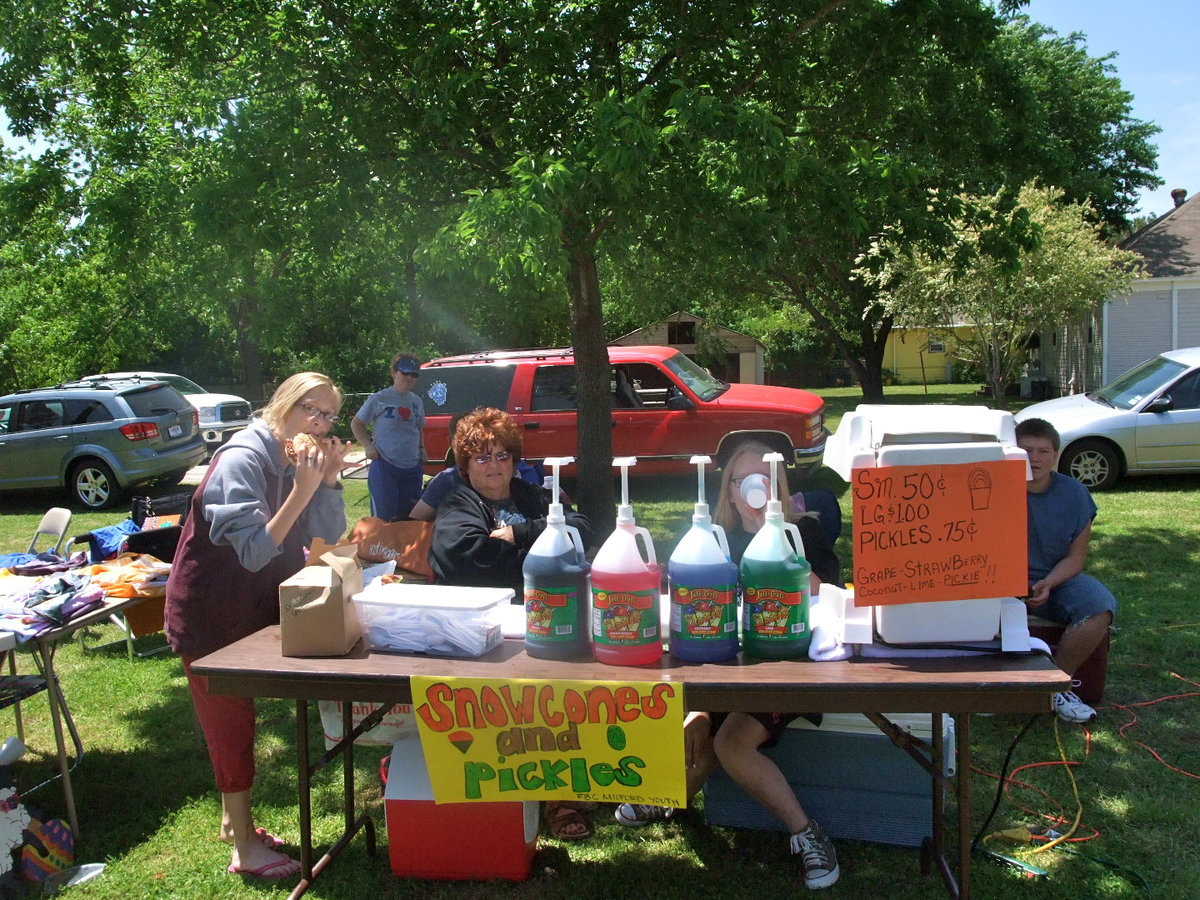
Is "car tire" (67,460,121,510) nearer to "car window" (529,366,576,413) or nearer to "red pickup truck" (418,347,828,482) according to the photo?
"red pickup truck" (418,347,828,482)

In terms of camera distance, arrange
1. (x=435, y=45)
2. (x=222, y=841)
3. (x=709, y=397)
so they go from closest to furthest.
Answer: (x=222, y=841) → (x=435, y=45) → (x=709, y=397)

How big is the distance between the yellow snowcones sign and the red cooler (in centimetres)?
50

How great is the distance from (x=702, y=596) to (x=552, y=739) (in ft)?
1.86

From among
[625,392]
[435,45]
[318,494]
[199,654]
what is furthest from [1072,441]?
[199,654]

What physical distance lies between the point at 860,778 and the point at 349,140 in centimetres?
539

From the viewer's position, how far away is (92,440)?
1170cm

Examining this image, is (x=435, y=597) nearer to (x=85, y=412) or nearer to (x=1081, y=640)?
(x=1081, y=640)

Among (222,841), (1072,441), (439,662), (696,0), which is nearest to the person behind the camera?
(439,662)

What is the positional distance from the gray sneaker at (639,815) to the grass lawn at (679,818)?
0.14 feet

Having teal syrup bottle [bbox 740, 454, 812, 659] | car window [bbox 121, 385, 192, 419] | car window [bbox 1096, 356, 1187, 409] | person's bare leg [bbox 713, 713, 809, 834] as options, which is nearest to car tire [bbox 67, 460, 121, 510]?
car window [bbox 121, 385, 192, 419]

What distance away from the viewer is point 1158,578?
253 inches

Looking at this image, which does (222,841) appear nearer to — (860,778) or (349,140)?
(860,778)

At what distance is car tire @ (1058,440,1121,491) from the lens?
31.7 feet

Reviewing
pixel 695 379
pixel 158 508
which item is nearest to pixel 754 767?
pixel 158 508
